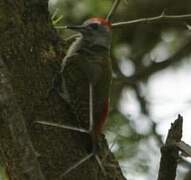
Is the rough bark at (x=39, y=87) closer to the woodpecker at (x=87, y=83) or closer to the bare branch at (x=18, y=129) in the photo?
the woodpecker at (x=87, y=83)

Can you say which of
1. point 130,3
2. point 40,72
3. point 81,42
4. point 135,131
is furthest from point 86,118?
point 130,3

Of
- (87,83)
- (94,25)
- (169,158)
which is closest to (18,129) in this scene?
(169,158)

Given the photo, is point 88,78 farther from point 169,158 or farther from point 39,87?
point 169,158

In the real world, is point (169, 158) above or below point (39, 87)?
below

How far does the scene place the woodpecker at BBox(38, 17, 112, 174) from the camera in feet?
10.2

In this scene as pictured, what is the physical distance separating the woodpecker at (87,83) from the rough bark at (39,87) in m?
0.05

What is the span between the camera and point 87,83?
3.22 m

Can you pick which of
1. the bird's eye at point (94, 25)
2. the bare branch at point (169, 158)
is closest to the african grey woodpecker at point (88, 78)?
the bird's eye at point (94, 25)

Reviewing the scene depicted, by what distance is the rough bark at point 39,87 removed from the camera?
303cm

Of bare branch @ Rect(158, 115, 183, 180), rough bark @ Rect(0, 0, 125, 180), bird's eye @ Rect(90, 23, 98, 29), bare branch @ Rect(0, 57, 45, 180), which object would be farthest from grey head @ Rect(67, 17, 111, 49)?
bare branch @ Rect(0, 57, 45, 180)

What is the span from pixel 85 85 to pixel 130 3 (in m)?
2.30

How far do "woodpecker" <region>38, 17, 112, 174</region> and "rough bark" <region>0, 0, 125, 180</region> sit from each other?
0.05 metres

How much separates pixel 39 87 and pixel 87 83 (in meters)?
0.26

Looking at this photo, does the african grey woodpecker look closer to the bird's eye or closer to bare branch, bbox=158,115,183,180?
the bird's eye
